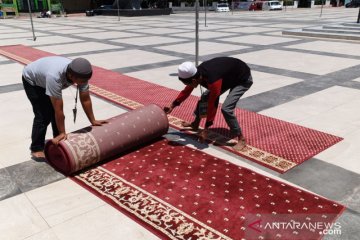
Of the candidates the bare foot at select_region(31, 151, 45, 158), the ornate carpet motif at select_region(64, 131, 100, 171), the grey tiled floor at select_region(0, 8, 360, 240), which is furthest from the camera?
the bare foot at select_region(31, 151, 45, 158)

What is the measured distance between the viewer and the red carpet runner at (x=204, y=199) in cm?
351

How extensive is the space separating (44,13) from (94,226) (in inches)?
1622

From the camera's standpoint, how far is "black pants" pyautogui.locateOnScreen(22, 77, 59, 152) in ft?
15.2

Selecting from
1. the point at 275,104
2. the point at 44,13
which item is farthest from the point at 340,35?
the point at 44,13

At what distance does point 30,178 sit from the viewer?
4535mm

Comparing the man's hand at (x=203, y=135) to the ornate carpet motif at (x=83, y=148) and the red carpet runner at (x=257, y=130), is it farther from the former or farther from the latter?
the ornate carpet motif at (x=83, y=148)

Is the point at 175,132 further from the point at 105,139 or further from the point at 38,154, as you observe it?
the point at 38,154

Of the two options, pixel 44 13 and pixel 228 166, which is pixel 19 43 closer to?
pixel 228 166

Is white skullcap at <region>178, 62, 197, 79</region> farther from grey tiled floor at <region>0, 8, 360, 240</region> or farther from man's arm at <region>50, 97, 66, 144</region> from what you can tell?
man's arm at <region>50, 97, 66, 144</region>

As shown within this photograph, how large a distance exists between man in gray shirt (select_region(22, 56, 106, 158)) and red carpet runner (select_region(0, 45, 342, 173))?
89.2 inches
